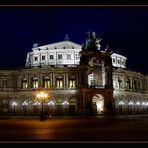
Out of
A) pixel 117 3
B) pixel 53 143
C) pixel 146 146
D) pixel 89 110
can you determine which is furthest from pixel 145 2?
pixel 89 110

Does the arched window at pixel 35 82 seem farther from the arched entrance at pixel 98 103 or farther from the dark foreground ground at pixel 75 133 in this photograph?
the dark foreground ground at pixel 75 133

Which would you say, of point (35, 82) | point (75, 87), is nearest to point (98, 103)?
point (75, 87)

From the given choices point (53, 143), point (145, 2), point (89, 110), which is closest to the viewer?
point (145, 2)

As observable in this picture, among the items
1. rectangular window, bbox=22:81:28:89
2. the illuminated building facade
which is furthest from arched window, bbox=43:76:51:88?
rectangular window, bbox=22:81:28:89

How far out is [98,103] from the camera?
79.1m

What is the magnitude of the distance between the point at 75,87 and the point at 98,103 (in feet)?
22.0

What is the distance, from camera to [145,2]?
14336mm

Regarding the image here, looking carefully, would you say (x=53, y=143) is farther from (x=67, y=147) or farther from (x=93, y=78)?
(x=93, y=78)

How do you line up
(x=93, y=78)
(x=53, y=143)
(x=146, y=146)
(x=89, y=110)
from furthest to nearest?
1. (x=93, y=78)
2. (x=89, y=110)
3. (x=53, y=143)
4. (x=146, y=146)

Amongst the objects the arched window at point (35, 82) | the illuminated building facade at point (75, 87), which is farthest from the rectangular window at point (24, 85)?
the arched window at point (35, 82)

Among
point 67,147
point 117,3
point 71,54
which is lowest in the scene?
point 67,147

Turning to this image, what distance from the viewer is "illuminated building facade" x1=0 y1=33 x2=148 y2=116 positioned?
244ft

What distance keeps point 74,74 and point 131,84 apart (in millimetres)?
16295

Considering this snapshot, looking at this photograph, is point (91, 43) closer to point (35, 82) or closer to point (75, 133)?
point (35, 82)
